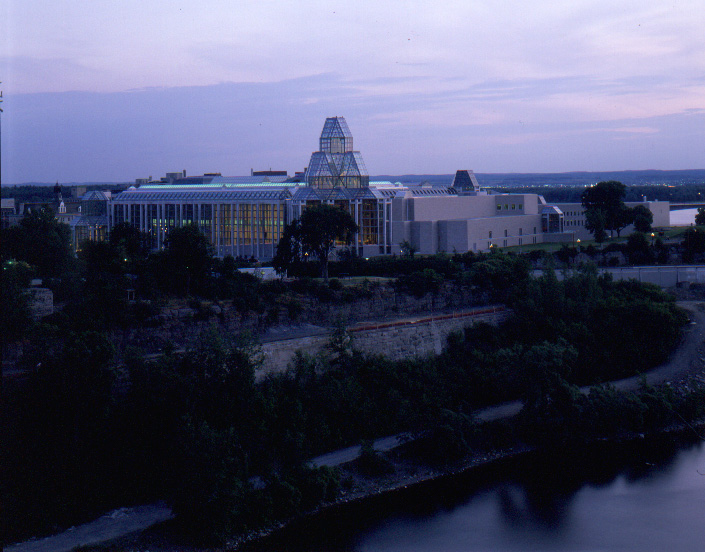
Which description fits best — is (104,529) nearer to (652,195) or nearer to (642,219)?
(642,219)

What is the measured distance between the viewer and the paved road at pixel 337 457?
12.2 meters

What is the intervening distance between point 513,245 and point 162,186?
16186 millimetres

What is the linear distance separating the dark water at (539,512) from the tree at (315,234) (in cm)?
1090

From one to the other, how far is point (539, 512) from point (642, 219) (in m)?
27.4

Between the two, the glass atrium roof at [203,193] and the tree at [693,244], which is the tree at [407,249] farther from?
the tree at [693,244]

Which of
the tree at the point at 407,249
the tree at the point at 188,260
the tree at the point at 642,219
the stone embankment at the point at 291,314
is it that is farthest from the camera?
the tree at the point at 642,219

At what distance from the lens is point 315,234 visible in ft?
84.7

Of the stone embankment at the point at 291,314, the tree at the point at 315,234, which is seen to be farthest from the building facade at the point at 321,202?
the stone embankment at the point at 291,314

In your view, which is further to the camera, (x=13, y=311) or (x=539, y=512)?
(x=13, y=311)

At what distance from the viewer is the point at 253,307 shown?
20.0 metres

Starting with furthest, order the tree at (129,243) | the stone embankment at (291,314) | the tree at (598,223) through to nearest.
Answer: the tree at (598,223), the tree at (129,243), the stone embankment at (291,314)

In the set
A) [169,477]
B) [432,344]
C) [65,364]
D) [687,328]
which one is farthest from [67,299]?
[687,328]

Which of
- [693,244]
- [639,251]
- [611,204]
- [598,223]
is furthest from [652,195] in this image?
[639,251]

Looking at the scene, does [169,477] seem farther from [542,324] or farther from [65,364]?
[542,324]
